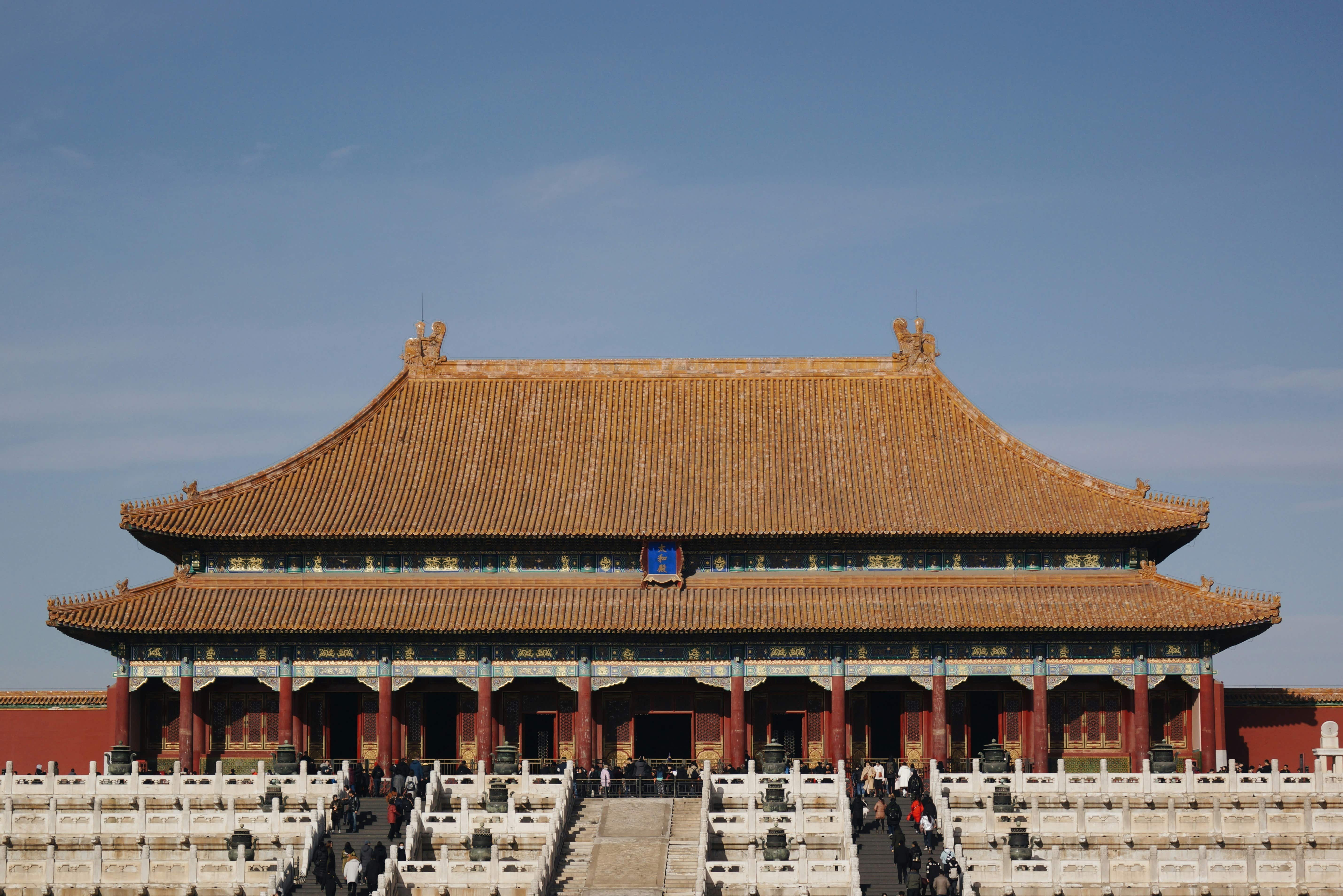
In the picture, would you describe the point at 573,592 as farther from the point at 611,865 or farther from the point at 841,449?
the point at 611,865

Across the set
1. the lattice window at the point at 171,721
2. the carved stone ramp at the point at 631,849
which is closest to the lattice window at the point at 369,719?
the lattice window at the point at 171,721

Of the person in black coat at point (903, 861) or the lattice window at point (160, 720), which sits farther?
the lattice window at point (160, 720)

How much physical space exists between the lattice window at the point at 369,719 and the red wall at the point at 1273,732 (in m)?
26.5

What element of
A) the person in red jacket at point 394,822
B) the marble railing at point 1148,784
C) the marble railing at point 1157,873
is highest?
the marble railing at point 1148,784

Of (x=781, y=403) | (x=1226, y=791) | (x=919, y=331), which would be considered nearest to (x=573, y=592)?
(x=781, y=403)

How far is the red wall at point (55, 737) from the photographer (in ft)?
202

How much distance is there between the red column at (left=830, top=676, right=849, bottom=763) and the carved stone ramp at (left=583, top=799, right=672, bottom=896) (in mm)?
12560

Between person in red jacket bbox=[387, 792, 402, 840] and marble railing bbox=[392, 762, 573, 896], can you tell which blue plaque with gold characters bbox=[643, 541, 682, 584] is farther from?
person in red jacket bbox=[387, 792, 402, 840]

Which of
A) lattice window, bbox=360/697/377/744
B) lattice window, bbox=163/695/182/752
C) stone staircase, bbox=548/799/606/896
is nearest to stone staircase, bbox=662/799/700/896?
stone staircase, bbox=548/799/606/896

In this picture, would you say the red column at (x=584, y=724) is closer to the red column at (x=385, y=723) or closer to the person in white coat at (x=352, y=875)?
the red column at (x=385, y=723)

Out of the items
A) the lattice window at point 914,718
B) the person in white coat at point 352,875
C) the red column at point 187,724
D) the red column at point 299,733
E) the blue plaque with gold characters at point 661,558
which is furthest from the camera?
the blue plaque with gold characters at point 661,558

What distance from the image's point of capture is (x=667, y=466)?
2544 inches

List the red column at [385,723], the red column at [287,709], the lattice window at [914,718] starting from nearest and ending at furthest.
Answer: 1. the red column at [385,723]
2. the red column at [287,709]
3. the lattice window at [914,718]

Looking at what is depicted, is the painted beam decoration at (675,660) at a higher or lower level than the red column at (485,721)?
higher
